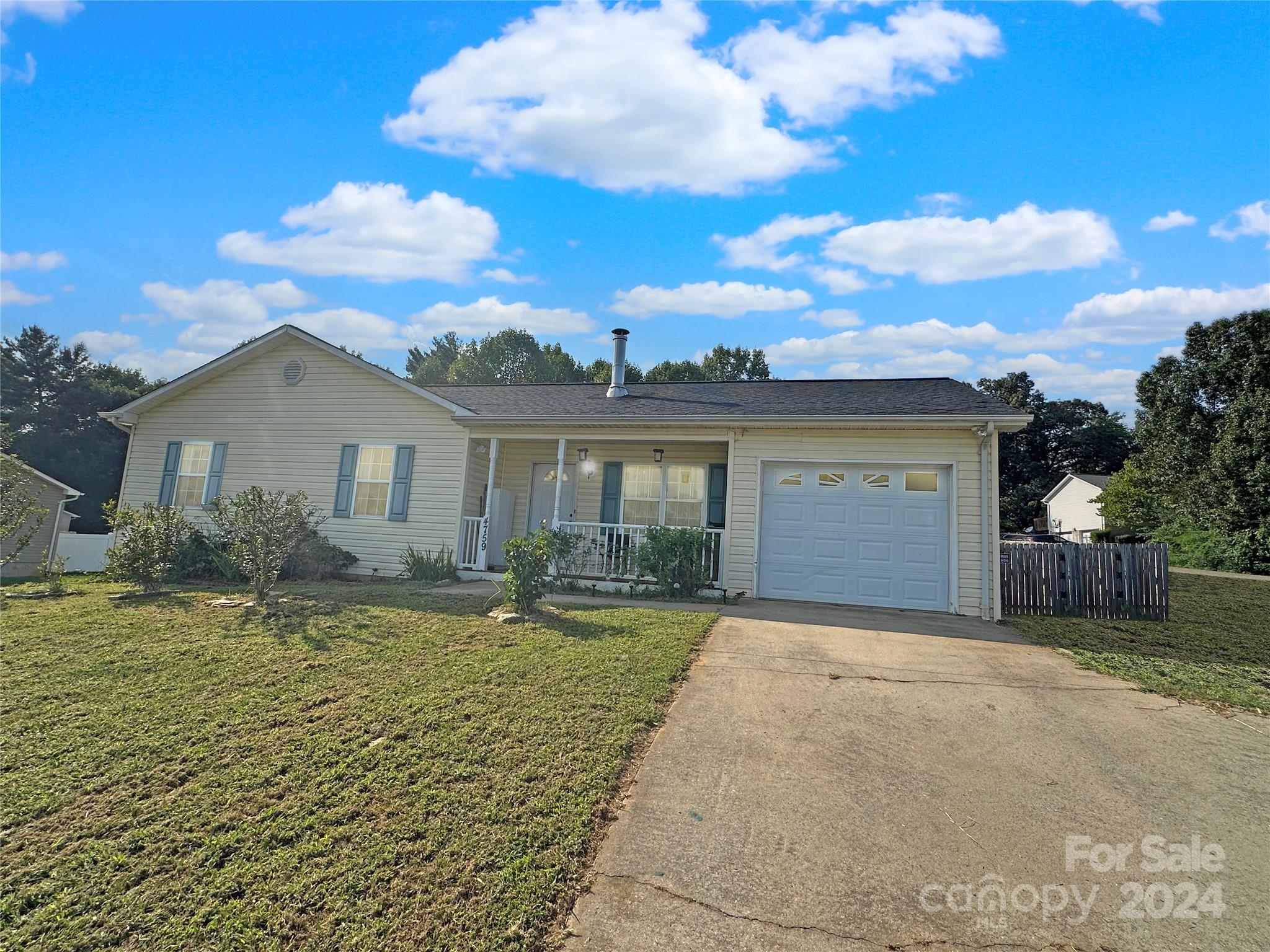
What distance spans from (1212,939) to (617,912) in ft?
7.26

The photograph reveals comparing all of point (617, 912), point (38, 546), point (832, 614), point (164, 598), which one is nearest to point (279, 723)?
point (617, 912)

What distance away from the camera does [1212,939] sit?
2.08m

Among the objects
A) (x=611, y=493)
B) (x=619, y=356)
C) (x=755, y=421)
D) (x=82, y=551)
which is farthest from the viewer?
(x=619, y=356)

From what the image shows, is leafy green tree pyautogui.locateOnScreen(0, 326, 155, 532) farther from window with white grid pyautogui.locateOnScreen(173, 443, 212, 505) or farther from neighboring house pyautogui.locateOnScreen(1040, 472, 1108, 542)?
neighboring house pyautogui.locateOnScreen(1040, 472, 1108, 542)

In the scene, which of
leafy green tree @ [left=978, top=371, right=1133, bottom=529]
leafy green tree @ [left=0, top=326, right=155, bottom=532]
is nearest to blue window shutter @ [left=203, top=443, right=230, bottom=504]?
leafy green tree @ [left=0, top=326, right=155, bottom=532]

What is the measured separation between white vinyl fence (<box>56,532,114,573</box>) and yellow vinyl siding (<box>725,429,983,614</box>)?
13.1 m

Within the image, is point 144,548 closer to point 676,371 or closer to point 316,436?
point 316,436

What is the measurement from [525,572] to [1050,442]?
53.5 metres

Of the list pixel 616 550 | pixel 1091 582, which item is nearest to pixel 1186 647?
pixel 1091 582

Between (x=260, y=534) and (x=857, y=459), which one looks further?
(x=857, y=459)

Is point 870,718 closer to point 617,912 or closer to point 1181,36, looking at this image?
point 617,912

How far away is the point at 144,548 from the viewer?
8.02m

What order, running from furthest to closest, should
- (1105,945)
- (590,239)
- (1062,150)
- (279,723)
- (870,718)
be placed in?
(590,239) → (1062,150) → (870,718) → (279,723) → (1105,945)

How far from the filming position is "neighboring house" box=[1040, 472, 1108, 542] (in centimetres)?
3409
